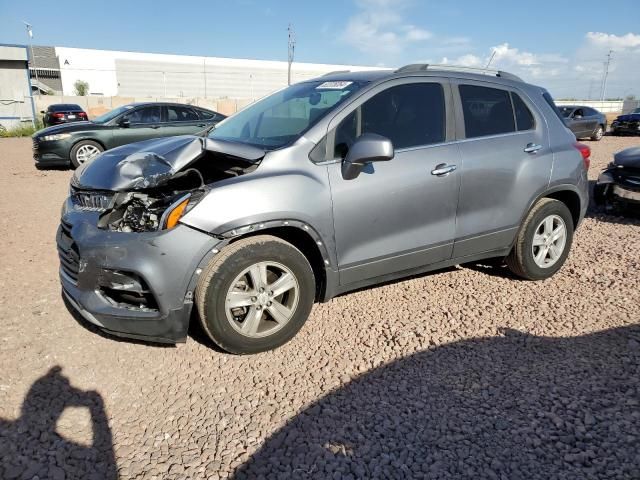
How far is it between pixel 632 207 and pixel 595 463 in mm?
5775

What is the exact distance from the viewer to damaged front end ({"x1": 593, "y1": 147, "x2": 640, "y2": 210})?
6.71 m

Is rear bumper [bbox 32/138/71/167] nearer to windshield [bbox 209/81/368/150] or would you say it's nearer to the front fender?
windshield [bbox 209/81/368/150]

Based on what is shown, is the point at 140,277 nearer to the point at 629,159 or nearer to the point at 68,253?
the point at 68,253

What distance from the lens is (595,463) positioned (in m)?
2.23

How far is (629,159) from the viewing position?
684cm

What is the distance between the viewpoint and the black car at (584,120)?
19.1 m

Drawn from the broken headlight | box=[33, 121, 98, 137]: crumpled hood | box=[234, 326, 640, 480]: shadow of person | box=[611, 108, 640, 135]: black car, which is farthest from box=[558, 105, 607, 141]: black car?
the broken headlight

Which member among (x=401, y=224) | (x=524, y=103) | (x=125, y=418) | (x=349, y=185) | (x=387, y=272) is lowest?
(x=125, y=418)

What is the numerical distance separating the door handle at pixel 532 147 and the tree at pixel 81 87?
59.7m

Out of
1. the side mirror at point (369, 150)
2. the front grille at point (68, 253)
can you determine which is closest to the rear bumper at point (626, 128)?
the side mirror at point (369, 150)

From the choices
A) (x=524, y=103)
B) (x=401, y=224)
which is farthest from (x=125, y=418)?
(x=524, y=103)

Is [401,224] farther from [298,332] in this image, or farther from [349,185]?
[298,332]

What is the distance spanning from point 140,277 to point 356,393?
1.45 m

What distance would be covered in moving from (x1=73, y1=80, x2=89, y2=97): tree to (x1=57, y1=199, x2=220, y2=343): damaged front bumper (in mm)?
59474
